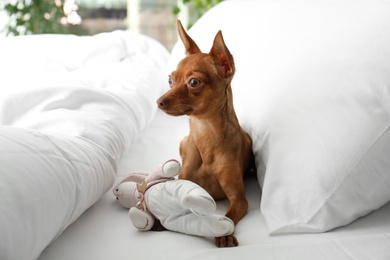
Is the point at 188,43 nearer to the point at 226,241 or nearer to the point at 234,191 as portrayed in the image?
the point at 234,191

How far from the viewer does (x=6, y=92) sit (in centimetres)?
117

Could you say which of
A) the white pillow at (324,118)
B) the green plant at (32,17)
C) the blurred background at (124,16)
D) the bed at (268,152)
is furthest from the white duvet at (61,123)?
the blurred background at (124,16)

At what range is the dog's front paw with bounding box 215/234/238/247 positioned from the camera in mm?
806

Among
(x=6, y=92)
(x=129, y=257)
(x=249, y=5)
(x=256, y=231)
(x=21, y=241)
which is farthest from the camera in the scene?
(x=249, y=5)

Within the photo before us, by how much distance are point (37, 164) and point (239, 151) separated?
435mm

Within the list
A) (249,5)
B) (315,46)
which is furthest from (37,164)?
(249,5)

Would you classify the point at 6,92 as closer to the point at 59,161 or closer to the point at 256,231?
the point at 59,161

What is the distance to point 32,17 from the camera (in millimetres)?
3109

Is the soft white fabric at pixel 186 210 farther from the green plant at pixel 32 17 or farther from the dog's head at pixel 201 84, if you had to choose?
the green plant at pixel 32 17

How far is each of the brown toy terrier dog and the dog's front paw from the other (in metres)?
0.08

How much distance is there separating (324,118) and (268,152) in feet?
0.45

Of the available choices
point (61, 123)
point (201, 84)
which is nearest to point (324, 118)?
point (201, 84)

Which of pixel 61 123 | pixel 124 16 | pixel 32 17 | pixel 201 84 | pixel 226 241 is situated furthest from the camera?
pixel 124 16

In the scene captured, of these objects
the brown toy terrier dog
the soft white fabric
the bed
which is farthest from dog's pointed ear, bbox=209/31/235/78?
the soft white fabric
